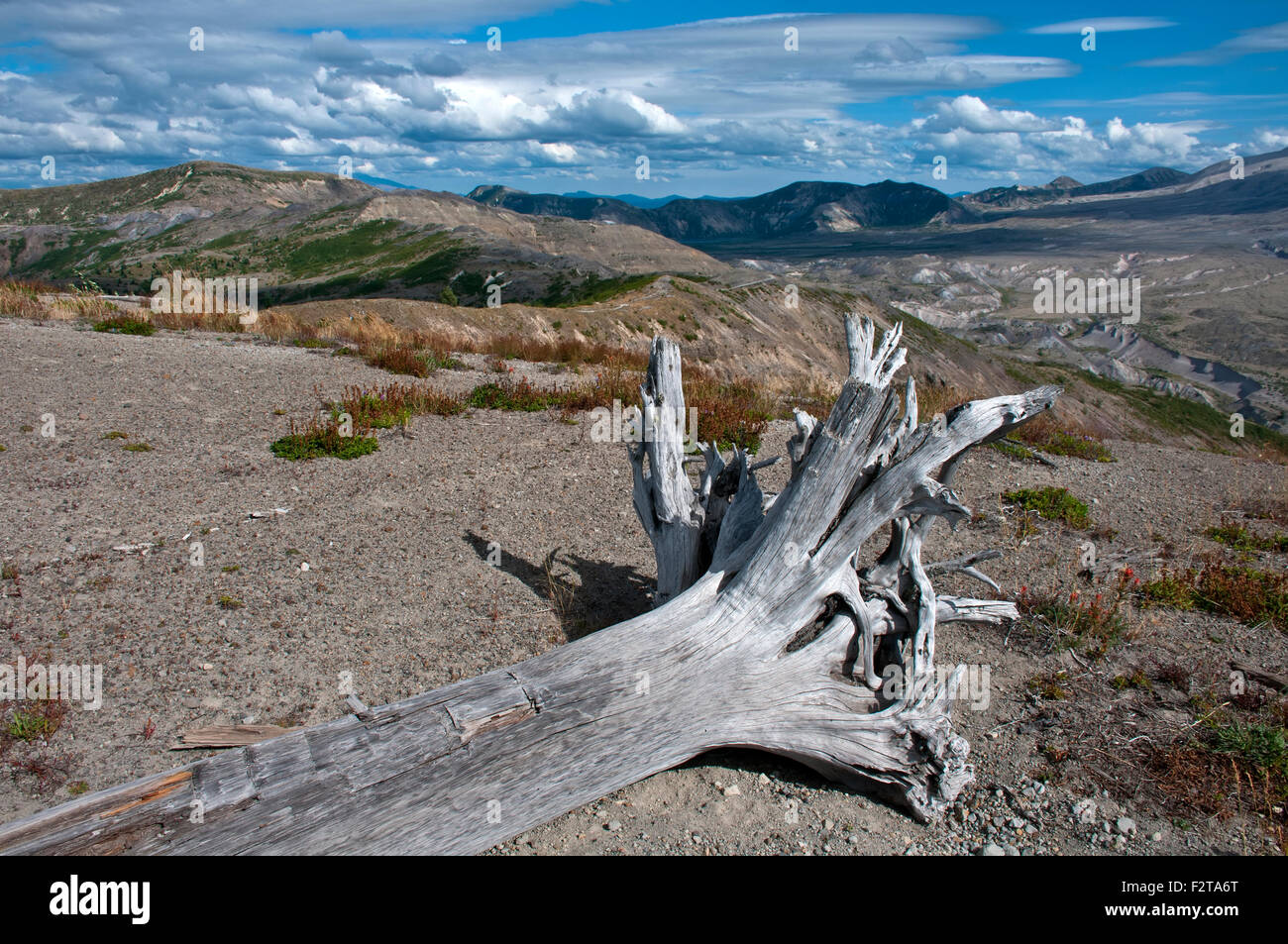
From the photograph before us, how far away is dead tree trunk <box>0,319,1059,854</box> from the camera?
3301mm

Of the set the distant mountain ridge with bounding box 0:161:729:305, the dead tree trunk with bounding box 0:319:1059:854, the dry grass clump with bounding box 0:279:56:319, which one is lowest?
the dead tree trunk with bounding box 0:319:1059:854

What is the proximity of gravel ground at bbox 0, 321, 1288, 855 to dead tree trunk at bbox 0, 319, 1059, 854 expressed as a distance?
0.31 metres

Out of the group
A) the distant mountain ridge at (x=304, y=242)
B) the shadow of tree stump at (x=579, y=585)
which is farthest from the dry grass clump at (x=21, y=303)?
the distant mountain ridge at (x=304, y=242)

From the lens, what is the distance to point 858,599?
189 inches

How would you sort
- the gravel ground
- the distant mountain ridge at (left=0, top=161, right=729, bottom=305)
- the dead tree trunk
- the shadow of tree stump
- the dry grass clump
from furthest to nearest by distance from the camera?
1. the distant mountain ridge at (left=0, top=161, right=729, bottom=305)
2. the dry grass clump
3. the shadow of tree stump
4. the gravel ground
5. the dead tree trunk

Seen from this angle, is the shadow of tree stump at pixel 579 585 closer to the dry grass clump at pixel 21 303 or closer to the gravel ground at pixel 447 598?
the gravel ground at pixel 447 598

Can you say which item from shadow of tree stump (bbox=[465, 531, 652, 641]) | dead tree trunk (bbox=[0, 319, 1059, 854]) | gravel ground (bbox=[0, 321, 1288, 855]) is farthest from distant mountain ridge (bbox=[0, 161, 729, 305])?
dead tree trunk (bbox=[0, 319, 1059, 854])

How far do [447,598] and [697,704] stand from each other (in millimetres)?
2728

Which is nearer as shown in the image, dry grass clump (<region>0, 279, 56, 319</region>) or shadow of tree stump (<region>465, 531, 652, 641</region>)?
shadow of tree stump (<region>465, 531, 652, 641</region>)

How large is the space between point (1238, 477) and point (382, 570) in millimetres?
11317

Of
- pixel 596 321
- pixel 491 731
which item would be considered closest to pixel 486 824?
pixel 491 731

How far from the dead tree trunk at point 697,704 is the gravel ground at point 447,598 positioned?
309 mm

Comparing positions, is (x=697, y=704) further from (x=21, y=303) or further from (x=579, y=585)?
(x=21, y=303)

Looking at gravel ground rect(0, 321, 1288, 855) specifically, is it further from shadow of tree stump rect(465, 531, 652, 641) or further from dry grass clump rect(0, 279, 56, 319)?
dry grass clump rect(0, 279, 56, 319)
